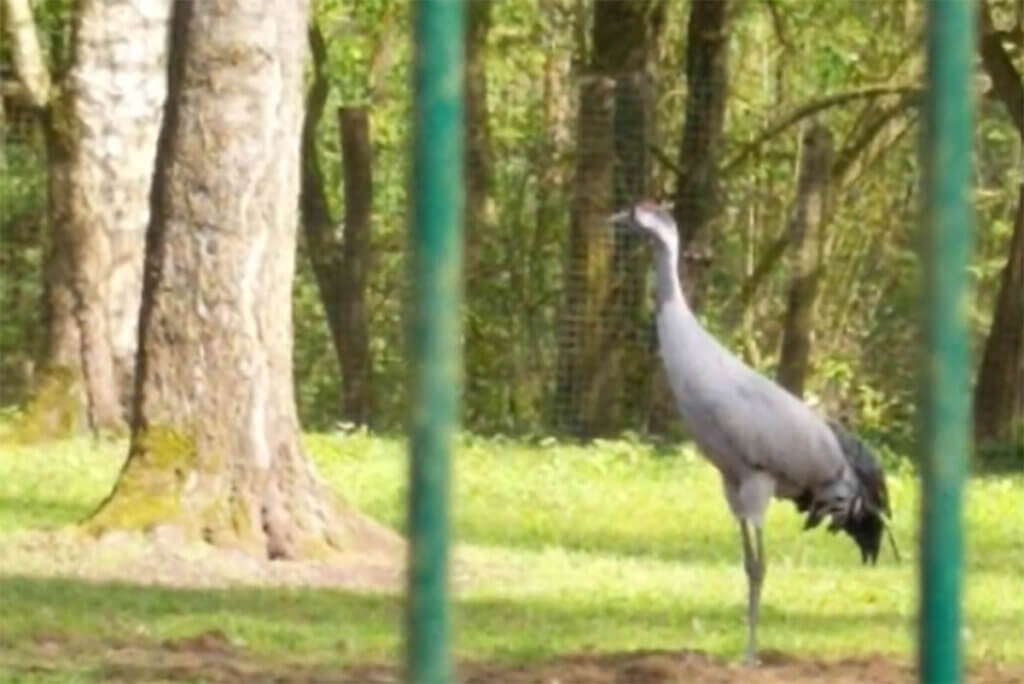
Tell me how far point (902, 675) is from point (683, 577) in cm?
325

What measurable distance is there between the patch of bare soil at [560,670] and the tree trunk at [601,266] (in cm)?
1130

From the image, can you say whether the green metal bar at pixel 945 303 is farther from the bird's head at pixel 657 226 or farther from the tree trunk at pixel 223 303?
the tree trunk at pixel 223 303

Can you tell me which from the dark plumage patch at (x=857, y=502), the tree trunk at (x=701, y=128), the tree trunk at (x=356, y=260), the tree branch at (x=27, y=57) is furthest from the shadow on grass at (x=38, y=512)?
the tree trunk at (x=356, y=260)

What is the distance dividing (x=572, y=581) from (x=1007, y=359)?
9.82m

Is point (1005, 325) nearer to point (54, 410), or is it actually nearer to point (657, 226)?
point (54, 410)

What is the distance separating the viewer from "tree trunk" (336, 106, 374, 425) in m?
23.6

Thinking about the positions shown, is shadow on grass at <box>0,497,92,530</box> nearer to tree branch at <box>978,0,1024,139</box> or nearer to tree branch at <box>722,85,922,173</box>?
tree branch at <box>978,0,1024,139</box>

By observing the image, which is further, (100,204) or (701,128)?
(701,128)

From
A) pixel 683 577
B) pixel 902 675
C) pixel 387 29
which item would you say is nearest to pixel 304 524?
pixel 683 577

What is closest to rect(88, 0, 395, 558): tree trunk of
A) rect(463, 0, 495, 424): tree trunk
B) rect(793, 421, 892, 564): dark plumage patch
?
rect(793, 421, 892, 564): dark plumage patch

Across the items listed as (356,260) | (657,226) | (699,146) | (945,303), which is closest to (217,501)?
(657,226)

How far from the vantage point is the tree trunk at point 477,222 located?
2561 centimetres

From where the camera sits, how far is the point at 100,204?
18516 mm

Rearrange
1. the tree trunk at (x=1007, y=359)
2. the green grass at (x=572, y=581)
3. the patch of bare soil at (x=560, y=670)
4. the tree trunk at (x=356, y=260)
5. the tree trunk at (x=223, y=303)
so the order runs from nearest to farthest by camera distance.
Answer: the patch of bare soil at (x=560, y=670)
the green grass at (x=572, y=581)
the tree trunk at (x=223, y=303)
the tree trunk at (x=1007, y=359)
the tree trunk at (x=356, y=260)
